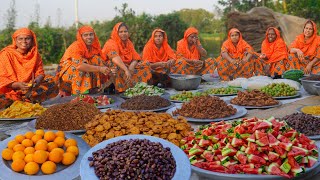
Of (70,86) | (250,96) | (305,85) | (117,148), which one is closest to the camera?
(117,148)

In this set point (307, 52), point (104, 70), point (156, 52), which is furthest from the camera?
point (307, 52)

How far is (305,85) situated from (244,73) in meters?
2.25

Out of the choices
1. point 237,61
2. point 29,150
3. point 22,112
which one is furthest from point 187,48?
point 29,150

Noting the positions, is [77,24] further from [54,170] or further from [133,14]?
[54,170]

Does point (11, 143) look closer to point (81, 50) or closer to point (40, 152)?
point (40, 152)

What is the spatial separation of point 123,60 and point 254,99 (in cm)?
258

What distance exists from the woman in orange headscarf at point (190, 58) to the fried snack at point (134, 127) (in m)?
3.91

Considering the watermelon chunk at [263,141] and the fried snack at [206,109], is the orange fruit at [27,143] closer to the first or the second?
the watermelon chunk at [263,141]

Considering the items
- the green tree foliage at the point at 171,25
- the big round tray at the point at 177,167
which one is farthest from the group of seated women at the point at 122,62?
the green tree foliage at the point at 171,25

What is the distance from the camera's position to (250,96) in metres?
4.55

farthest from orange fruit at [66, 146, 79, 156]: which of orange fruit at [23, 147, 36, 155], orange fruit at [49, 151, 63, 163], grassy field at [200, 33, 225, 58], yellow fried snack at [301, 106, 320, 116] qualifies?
grassy field at [200, 33, 225, 58]

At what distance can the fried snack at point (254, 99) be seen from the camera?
4.42 m

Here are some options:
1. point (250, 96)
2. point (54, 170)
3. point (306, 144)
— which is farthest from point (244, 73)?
point (54, 170)

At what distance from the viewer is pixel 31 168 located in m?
2.33
